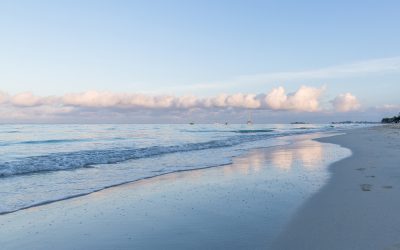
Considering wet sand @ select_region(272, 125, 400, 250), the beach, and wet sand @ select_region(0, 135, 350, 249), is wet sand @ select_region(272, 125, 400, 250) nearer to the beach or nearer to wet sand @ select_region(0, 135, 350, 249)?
the beach

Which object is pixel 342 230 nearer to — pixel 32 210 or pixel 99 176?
pixel 32 210

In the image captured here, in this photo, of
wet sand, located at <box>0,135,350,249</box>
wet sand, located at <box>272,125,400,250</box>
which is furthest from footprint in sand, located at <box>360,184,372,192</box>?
wet sand, located at <box>0,135,350,249</box>

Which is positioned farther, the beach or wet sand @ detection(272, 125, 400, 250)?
the beach

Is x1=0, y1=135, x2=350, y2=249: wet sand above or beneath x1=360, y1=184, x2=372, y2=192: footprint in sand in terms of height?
beneath

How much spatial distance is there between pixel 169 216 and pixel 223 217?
136 centimetres

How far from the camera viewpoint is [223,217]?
8.36 metres

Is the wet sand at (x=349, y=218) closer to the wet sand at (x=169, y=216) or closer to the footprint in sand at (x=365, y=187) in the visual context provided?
the footprint in sand at (x=365, y=187)

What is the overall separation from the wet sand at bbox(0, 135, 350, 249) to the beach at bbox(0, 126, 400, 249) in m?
0.02

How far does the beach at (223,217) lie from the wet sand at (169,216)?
2 centimetres

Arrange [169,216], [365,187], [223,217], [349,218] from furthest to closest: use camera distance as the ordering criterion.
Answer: [365,187] → [169,216] → [223,217] → [349,218]

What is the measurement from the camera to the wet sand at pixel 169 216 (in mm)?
6719

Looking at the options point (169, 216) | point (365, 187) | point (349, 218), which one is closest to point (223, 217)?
point (169, 216)

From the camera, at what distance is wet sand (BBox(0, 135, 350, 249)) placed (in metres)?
6.72

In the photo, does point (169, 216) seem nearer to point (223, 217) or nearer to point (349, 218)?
point (223, 217)
